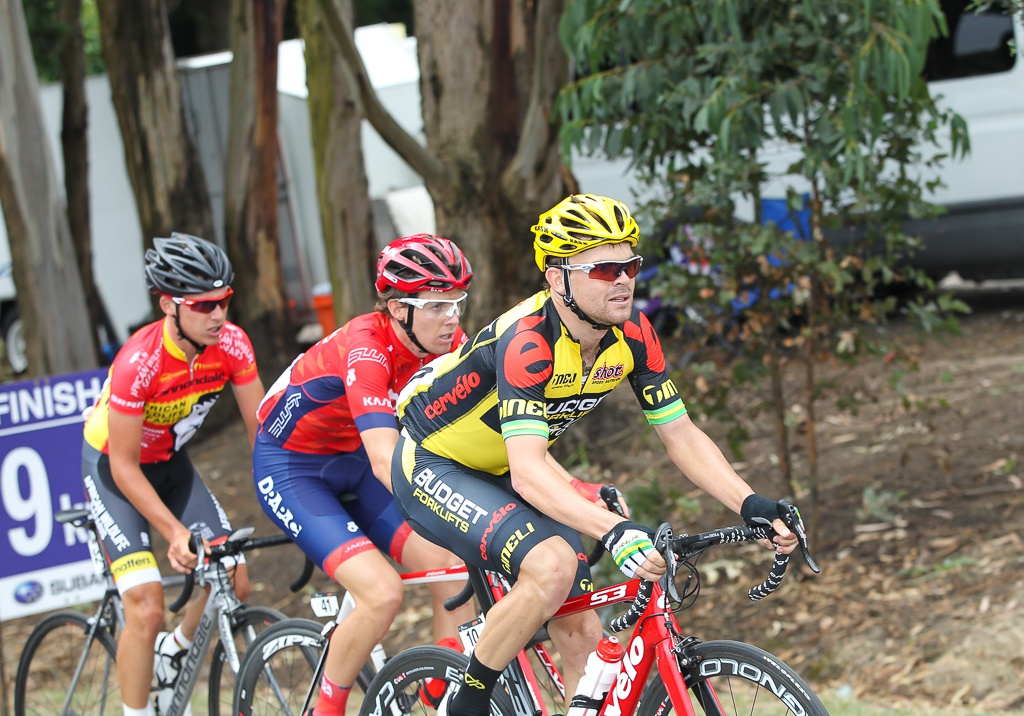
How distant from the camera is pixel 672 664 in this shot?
3285 millimetres

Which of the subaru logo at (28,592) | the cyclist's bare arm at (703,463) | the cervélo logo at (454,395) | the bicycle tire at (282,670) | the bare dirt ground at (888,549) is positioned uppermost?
the cervélo logo at (454,395)

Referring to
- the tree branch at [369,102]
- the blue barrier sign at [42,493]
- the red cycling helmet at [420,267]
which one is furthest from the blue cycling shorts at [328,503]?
the tree branch at [369,102]

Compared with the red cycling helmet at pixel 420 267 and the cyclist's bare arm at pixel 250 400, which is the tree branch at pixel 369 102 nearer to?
the cyclist's bare arm at pixel 250 400

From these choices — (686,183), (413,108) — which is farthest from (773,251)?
(413,108)

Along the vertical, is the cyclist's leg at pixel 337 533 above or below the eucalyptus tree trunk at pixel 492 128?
below

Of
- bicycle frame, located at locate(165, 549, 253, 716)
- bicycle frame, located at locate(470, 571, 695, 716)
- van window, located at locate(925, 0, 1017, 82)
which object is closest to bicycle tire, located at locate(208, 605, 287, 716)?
bicycle frame, located at locate(165, 549, 253, 716)

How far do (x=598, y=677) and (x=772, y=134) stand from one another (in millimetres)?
3758

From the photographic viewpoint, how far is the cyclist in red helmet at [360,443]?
13.7ft

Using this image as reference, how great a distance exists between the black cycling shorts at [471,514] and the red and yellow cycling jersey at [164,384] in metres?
1.30

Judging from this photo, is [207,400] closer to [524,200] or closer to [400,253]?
[400,253]

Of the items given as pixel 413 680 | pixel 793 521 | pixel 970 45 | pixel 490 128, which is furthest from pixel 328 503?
pixel 970 45

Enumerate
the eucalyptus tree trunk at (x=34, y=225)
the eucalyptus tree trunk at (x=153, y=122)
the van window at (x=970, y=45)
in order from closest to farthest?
the eucalyptus tree trunk at (x=34, y=225) < the van window at (x=970, y=45) < the eucalyptus tree trunk at (x=153, y=122)

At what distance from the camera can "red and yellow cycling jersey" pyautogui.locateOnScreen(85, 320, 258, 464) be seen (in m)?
4.70

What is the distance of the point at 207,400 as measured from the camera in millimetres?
5047
